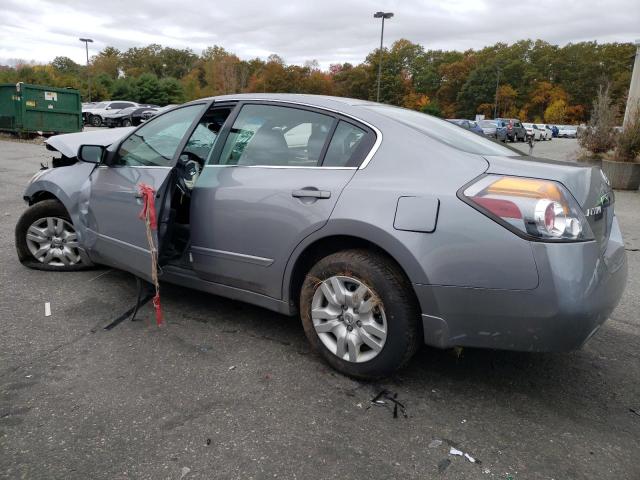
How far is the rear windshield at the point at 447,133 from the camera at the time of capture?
2926 mm

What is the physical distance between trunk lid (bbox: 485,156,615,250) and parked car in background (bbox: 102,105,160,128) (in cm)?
3166

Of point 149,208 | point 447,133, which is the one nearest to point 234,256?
point 149,208

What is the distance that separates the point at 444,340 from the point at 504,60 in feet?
318

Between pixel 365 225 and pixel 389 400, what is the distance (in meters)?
0.91

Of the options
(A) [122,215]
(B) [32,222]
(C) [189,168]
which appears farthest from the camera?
(B) [32,222]

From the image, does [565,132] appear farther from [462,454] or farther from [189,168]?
[462,454]

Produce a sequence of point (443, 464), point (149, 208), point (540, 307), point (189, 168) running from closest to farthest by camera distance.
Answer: point (443, 464) < point (540, 307) < point (149, 208) < point (189, 168)

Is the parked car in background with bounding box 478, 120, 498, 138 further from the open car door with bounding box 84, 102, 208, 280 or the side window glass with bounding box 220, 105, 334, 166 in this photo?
the side window glass with bounding box 220, 105, 334, 166

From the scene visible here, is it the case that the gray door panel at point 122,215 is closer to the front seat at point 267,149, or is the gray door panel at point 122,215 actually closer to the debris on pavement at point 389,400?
the front seat at point 267,149

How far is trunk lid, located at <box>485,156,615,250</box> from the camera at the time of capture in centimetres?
253

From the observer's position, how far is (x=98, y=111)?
32406 mm

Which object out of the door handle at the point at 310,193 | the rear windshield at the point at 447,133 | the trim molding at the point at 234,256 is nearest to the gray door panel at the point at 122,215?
the trim molding at the point at 234,256

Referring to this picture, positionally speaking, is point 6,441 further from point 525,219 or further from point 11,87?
point 11,87

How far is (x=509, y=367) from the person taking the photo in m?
3.18
